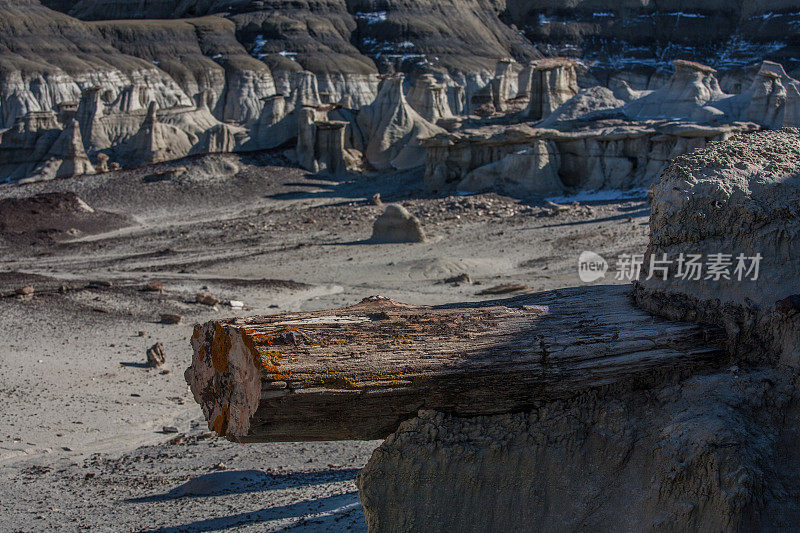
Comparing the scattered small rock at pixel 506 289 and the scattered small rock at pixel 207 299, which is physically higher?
the scattered small rock at pixel 506 289

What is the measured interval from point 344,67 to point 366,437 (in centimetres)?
5961

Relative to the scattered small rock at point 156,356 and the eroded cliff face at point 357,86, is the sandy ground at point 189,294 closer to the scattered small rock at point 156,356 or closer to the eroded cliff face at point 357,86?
the scattered small rock at point 156,356

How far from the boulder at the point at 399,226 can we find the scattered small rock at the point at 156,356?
10.2 metres

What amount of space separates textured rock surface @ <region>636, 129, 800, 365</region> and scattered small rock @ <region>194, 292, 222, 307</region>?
11.9 m

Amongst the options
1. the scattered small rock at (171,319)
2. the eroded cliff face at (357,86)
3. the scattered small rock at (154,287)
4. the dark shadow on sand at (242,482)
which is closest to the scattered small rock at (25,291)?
the scattered small rock at (154,287)

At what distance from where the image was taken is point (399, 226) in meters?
21.0

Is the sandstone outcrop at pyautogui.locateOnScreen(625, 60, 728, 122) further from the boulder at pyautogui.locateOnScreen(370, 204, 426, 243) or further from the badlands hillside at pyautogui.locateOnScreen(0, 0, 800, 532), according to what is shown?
the boulder at pyautogui.locateOnScreen(370, 204, 426, 243)

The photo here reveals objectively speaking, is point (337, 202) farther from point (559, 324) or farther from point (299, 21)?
point (299, 21)

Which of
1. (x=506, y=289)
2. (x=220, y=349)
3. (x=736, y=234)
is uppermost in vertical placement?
(x=736, y=234)

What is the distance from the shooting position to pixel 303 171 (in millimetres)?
33031

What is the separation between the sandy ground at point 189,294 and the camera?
21.3 feet

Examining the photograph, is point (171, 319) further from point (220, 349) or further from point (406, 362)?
point (406, 362)

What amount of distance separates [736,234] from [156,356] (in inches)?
363

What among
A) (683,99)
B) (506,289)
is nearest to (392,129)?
(683,99)
